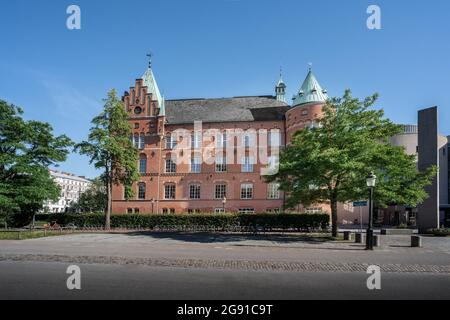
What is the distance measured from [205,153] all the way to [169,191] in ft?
24.7

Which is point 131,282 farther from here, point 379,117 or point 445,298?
point 379,117

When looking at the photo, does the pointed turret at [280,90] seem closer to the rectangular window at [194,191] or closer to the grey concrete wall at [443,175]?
the rectangular window at [194,191]

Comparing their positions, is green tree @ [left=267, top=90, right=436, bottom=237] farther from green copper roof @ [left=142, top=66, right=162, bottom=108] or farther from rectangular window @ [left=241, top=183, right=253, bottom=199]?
green copper roof @ [left=142, top=66, right=162, bottom=108]

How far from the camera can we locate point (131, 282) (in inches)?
369

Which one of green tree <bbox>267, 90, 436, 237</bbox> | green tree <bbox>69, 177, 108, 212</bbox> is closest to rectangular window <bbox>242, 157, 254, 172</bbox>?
green tree <bbox>267, 90, 436, 237</bbox>

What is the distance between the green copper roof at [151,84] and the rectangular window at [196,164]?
386 inches

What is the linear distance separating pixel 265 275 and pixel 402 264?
611 centimetres

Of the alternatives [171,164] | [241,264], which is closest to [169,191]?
[171,164]

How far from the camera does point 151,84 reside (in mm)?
51188

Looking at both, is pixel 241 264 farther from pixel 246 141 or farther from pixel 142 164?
pixel 142 164

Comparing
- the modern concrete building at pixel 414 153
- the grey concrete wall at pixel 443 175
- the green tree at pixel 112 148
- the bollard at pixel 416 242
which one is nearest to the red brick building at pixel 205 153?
the green tree at pixel 112 148

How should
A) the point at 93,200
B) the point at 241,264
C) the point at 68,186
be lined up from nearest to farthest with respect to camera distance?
the point at 241,264
the point at 93,200
the point at 68,186

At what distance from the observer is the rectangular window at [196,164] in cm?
4860

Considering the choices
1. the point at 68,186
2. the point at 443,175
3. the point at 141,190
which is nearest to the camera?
the point at 141,190
